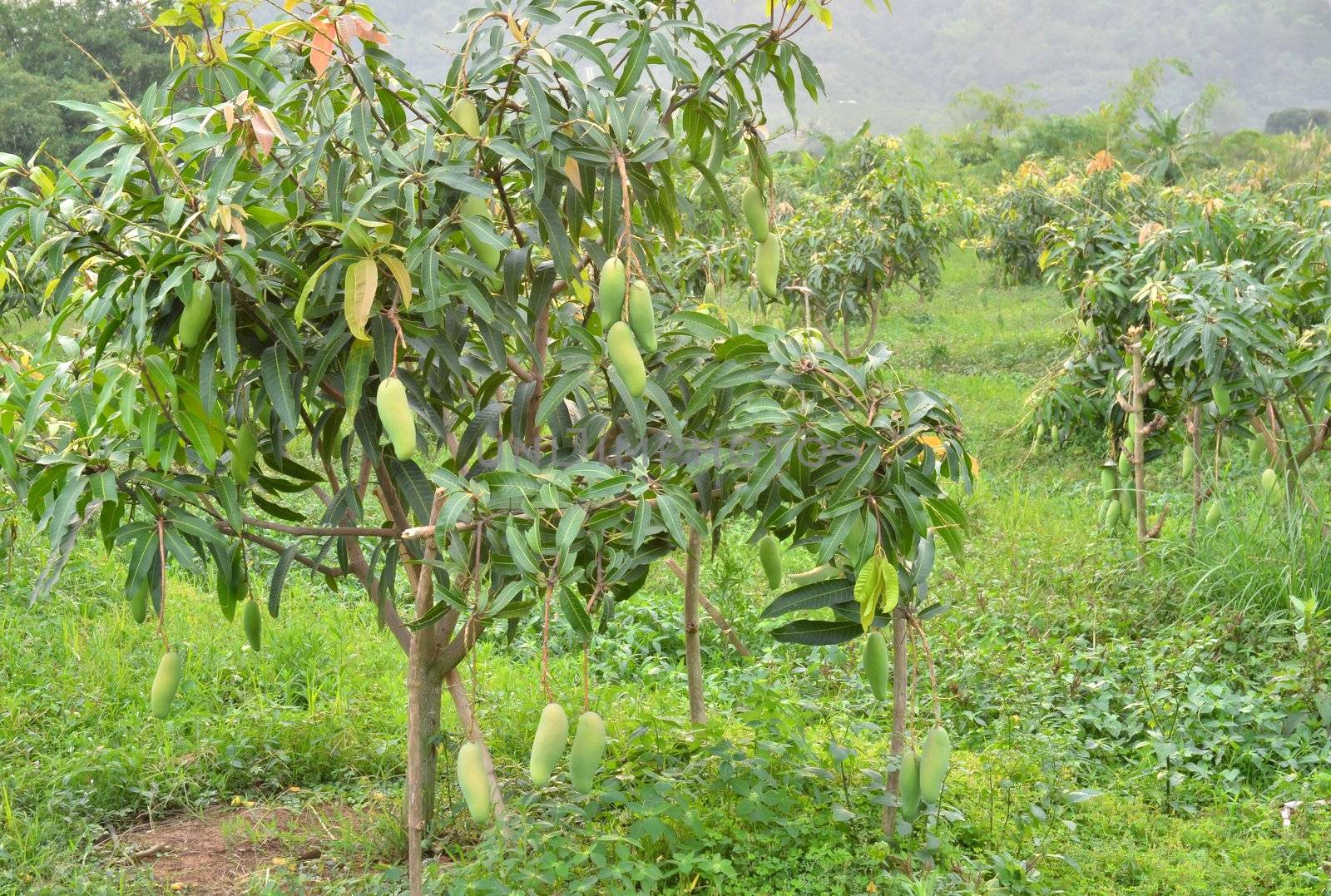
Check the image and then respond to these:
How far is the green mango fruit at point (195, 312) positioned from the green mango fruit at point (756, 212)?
710 millimetres

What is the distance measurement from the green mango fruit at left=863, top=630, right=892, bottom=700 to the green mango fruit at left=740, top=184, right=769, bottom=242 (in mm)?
603

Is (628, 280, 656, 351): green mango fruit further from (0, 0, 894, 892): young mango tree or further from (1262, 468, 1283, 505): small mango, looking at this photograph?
(1262, 468, 1283, 505): small mango

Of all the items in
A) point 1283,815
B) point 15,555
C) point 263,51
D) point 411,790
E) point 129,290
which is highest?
point 263,51

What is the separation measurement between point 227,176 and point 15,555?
3.15 metres

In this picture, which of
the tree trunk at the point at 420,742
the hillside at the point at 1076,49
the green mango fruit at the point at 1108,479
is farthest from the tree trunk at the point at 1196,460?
the hillside at the point at 1076,49

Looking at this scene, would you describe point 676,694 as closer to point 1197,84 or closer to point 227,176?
point 227,176

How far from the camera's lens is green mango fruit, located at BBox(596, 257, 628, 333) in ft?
4.42

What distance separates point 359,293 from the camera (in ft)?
4.46

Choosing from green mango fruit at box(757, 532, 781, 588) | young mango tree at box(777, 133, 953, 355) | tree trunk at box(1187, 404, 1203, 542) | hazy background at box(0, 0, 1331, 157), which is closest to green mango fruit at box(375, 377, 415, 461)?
green mango fruit at box(757, 532, 781, 588)

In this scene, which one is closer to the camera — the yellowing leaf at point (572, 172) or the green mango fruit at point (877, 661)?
the yellowing leaf at point (572, 172)

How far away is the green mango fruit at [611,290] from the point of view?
4.42 ft

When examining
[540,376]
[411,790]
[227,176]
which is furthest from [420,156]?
[411,790]

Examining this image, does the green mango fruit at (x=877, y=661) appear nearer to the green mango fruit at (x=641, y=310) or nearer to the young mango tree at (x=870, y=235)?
the green mango fruit at (x=641, y=310)

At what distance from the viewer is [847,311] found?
6828mm
